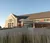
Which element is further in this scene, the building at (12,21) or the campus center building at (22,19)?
the building at (12,21)

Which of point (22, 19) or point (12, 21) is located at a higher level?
point (22, 19)

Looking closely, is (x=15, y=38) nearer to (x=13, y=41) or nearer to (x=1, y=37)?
(x=13, y=41)

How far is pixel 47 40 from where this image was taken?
5785 millimetres

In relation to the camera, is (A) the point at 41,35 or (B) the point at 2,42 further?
(A) the point at 41,35

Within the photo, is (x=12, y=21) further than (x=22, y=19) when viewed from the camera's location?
Yes

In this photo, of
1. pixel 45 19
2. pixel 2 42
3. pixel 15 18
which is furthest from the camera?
pixel 15 18

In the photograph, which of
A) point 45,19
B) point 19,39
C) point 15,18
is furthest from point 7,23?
point 19,39

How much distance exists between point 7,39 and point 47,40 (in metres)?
1.61

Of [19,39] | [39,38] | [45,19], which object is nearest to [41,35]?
[39,38]

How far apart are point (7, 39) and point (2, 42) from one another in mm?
295

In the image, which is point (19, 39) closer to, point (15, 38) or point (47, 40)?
point (15, 38)

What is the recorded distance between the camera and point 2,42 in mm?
5469

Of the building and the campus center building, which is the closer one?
the campus center building

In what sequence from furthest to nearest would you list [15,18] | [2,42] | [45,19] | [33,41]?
[15,18] < [45,19] < [33,41] < [2,42]
